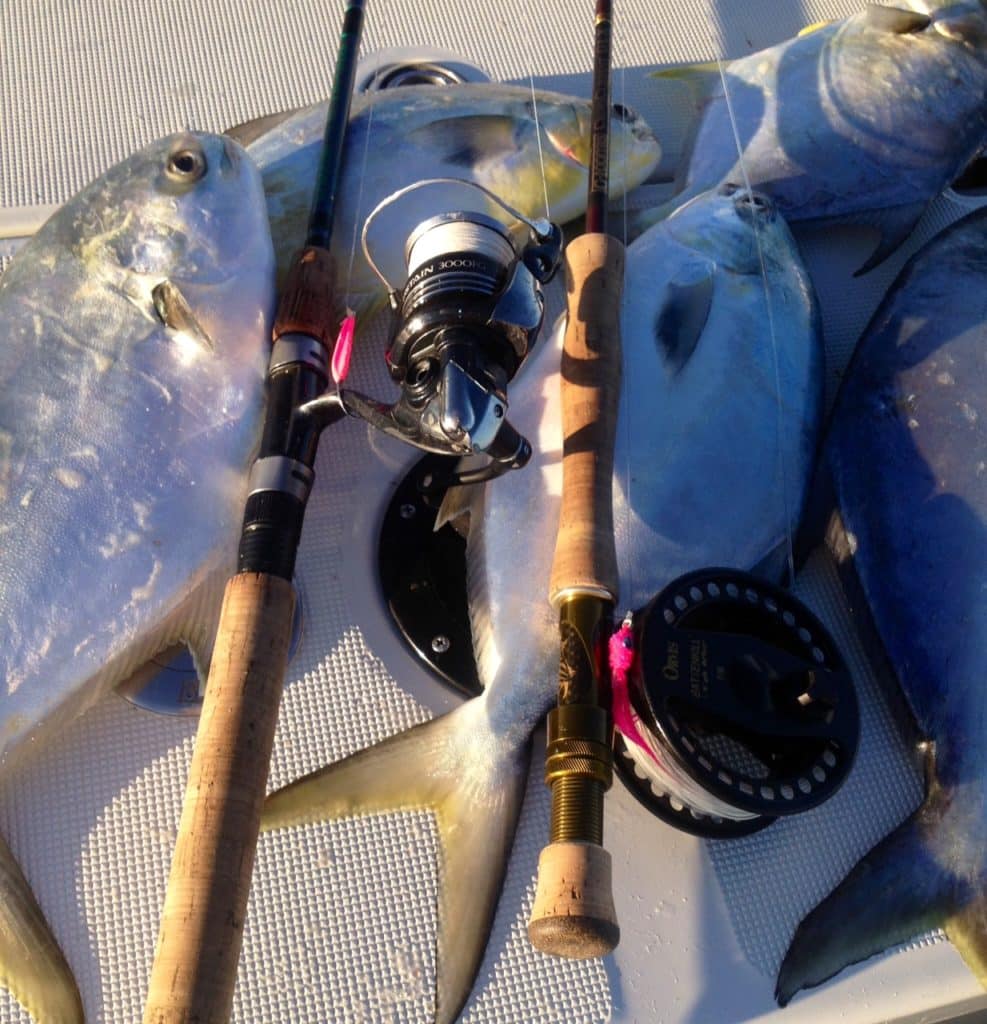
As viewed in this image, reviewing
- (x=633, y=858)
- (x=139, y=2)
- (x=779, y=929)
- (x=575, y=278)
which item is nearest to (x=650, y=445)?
(x=575, y=278)

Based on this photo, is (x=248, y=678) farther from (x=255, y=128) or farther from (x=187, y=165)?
(x=255, y=128)

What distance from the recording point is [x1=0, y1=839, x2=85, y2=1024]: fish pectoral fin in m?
1.16

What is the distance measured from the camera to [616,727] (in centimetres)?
121

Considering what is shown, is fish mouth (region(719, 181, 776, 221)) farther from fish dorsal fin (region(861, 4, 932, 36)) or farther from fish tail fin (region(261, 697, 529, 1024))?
fish tail fin (region(261, 697, 529, 1024))

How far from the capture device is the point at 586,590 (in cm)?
116

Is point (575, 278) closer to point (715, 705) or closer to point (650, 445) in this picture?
point (650, 445)

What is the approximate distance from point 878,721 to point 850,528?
320 mm

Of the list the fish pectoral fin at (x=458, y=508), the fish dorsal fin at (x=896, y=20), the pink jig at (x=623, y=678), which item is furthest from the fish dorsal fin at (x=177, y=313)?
the fish dorsal fin at (x=896, y=20)

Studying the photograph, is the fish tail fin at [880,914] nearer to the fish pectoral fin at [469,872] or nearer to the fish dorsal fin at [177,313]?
the fish pectoral fin at [469,872]

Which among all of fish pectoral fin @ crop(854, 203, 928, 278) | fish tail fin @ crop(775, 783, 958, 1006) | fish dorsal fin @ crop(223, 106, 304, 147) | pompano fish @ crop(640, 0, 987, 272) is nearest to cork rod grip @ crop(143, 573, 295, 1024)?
fish tail fin @ crop(775, 783, 958, 1006)

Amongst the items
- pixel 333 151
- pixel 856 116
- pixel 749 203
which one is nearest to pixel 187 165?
pixel 333 151

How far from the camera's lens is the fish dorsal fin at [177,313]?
146cm

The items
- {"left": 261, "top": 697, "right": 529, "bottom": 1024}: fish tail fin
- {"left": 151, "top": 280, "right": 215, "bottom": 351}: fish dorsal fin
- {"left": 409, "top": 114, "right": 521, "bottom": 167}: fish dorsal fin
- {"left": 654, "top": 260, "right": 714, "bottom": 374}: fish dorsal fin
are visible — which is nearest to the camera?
{"left": 261, "top": 697, "right": 529, "bottom": 1024}: fish tail fin

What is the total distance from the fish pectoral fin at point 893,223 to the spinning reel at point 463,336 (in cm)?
103
